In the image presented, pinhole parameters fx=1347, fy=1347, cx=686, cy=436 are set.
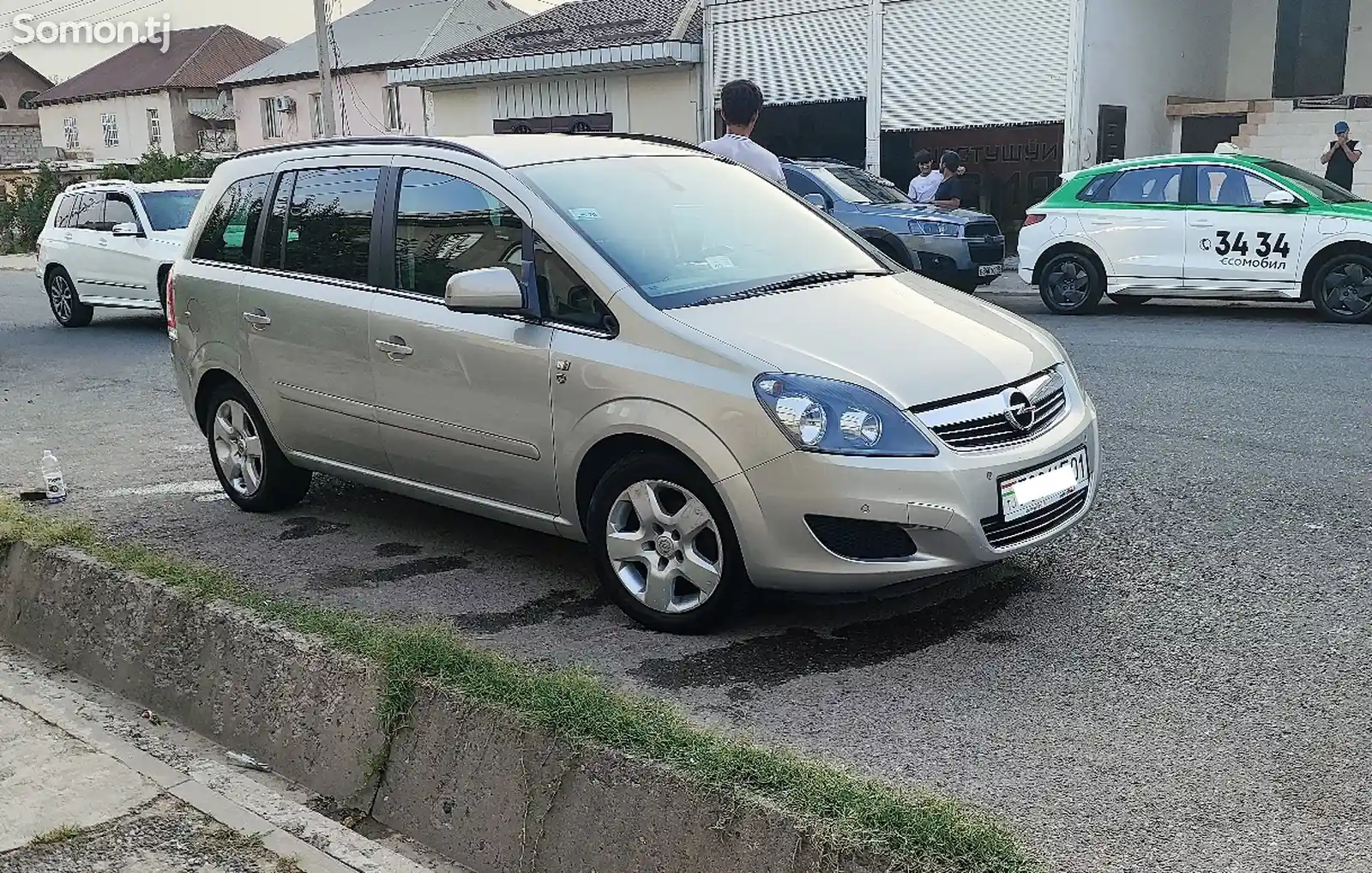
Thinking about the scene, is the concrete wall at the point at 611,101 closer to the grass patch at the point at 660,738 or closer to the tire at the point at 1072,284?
the tire at the point at 1072,284

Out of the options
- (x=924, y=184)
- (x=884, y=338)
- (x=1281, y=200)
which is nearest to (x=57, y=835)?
(x=884, y=338)

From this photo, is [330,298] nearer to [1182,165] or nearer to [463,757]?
[463,757]

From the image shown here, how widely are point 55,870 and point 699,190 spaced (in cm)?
339

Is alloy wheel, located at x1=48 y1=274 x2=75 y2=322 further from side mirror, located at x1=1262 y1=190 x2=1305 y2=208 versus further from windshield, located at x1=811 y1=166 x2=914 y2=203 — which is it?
side mirror, located at x1=1262 y1=190 x2=1305 y2=208

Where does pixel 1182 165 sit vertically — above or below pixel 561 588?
above

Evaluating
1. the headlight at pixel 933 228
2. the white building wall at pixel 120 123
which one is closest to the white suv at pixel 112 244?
the headlight at pixel 933 228

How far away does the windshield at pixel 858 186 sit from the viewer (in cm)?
1484

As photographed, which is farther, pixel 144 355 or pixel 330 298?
pixel 144 355

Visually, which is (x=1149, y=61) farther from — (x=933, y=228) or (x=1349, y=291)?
(x=1349, y=291)

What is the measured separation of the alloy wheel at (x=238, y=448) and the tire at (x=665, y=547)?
230cm

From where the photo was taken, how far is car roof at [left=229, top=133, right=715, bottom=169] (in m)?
5.32

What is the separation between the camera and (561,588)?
206 inches

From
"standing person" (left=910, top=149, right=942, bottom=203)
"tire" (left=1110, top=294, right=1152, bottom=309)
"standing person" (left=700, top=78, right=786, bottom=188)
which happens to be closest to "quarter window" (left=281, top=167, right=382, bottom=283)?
"standing person" (left=700, top=78, right=786, bottom=188)

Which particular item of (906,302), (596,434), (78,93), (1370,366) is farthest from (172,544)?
(78,93)
